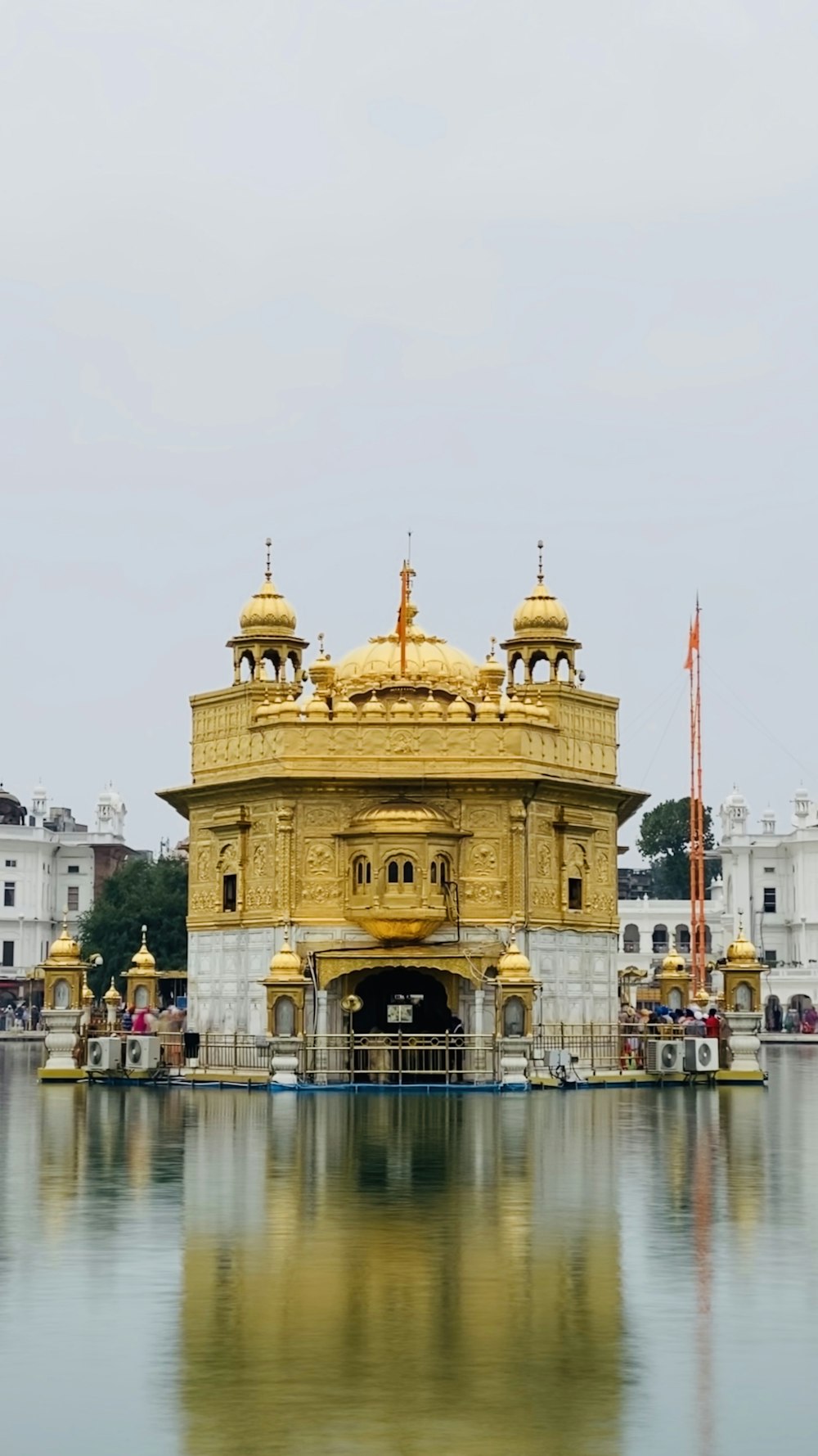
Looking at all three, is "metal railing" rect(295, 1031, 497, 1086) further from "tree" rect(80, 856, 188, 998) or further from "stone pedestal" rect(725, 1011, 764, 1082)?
"tree" rect(80, 856, 188, 998)

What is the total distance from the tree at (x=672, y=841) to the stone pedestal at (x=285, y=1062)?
95769mm

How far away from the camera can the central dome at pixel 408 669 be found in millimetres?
50688

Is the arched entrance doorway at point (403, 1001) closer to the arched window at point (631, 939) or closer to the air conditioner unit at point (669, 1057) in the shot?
the air conditioner unit at point (669, 1057)

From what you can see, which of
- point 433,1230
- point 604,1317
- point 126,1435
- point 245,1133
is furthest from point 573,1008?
point 126,1435

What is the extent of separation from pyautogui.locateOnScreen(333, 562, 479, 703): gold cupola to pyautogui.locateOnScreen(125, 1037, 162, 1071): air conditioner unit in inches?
345

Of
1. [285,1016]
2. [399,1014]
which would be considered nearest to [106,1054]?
[285,1016]

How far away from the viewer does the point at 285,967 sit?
4484cm

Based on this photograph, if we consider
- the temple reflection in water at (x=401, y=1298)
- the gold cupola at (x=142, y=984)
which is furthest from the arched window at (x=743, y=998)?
the temple reflection in water at (x=401, y=1298)

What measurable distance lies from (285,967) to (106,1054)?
414cm

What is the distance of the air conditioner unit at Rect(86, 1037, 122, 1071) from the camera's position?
46281 millimetres

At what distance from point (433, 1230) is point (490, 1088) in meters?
23.2

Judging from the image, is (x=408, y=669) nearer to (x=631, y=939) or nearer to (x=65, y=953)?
(x=65, y=953)

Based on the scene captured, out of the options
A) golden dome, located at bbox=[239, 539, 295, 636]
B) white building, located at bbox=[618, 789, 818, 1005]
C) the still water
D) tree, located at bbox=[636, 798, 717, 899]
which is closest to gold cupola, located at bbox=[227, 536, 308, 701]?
golden dome, located at bbox=[239, 539, 295, 636]

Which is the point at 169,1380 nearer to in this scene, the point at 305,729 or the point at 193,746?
the point at 305,729
